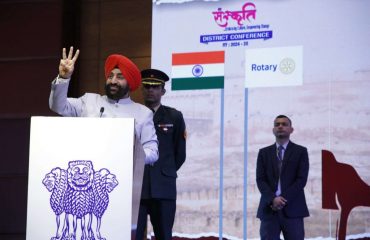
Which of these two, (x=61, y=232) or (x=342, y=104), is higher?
(x=342, y=104)

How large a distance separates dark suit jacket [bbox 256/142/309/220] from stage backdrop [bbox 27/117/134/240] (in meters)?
2.35

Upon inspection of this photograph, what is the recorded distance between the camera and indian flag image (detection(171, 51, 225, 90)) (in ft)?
16.5

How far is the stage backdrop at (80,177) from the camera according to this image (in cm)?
230

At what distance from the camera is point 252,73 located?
4906mm

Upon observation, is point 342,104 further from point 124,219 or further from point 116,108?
point 124,219

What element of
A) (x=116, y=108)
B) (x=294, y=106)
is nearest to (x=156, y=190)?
(x=116, y=108)

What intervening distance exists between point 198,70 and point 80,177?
2842 mm

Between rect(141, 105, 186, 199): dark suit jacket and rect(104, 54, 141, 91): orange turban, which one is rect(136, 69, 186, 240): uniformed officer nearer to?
rect(141, 105, 186, 199): dark suit jacket

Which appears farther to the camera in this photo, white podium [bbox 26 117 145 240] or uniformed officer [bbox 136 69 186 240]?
uniformed officer [bbox 136 69 186 240]

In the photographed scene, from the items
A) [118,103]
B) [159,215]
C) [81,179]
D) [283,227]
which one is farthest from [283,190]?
[81,179]

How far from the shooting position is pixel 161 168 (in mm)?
4039

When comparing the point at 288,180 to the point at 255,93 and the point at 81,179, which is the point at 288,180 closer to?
the point at 255,93

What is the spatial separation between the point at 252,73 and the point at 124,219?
2.80 m

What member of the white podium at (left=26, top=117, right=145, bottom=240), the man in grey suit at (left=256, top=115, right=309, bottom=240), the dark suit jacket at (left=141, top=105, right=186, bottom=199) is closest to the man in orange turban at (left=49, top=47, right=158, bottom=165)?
the white podium at (left=26, top=117, right=145, bottom=240)
